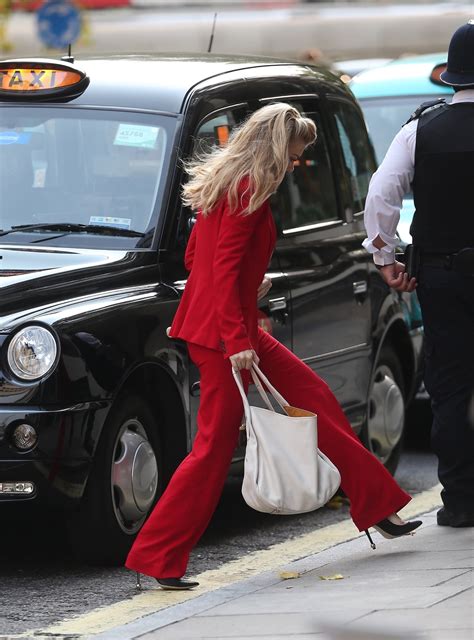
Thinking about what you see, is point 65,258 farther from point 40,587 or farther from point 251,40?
point 251,40

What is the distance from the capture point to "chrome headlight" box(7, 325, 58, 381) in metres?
5.61

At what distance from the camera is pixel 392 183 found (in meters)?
6.19

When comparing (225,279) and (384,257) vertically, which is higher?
(225,279)

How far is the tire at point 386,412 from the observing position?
796cm

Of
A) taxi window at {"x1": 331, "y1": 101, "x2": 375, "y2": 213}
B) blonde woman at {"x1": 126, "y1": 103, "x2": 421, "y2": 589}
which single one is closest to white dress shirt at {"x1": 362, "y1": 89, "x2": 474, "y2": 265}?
blonde woman at {"x1": 126, "y1": 103, "x2": 421, "y2": 589}

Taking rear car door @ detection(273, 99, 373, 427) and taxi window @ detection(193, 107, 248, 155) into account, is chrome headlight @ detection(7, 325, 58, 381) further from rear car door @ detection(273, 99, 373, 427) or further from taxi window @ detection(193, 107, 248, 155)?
rear car door @ detection(273, 99, 373, 427)

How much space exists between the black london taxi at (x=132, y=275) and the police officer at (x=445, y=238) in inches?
30.8

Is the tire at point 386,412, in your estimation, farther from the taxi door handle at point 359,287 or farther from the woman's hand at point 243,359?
the woman's hand at point 243,359

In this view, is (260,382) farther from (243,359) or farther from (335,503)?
(335,503)

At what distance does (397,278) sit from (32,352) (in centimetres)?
154

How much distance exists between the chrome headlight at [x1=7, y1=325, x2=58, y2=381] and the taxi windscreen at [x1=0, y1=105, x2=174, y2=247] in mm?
892

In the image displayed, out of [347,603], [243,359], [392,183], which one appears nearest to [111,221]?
[392,183]

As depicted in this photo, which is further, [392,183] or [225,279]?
[392,183]

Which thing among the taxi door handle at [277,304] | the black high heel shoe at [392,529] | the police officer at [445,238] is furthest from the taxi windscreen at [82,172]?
the black high heel shoe at [392,529]
